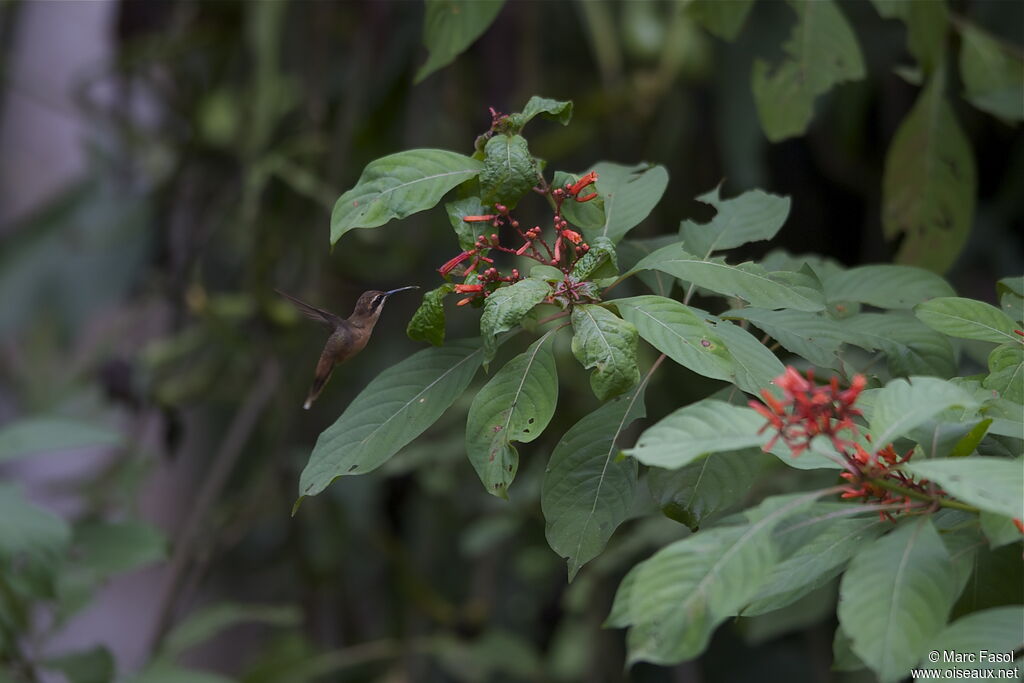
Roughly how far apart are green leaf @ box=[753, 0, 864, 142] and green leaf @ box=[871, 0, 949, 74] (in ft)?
0.16

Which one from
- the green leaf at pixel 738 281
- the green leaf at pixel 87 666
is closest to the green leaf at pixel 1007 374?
the green leaf at pixel 738 281

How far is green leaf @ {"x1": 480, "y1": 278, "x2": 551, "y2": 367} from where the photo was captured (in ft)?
1.56

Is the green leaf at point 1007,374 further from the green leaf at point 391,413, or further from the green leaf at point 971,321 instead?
the green leaf at point 391,413

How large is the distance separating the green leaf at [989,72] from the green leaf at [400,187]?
1.85 ft

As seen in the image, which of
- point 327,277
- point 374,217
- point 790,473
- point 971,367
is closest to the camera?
point 374,217

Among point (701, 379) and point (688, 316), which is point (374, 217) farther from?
point (701, 379)

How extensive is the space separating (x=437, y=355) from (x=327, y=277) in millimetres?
1098

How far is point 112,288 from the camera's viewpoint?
Answer: 2037 millimetres

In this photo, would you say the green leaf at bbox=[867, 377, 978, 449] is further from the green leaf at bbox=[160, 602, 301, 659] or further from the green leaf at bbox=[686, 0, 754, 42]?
the green leaf at bbox=[160, 602, 301, 659]

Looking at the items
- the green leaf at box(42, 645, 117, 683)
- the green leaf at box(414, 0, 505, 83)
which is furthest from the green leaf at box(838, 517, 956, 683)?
the green leaf at box(42, 645, 117, 683)

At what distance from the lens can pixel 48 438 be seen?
971 millimetres

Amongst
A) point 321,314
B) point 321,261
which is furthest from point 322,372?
point 321,261

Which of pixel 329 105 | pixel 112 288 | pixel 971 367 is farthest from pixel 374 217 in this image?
pixel 112 288

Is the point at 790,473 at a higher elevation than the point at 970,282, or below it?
higher
